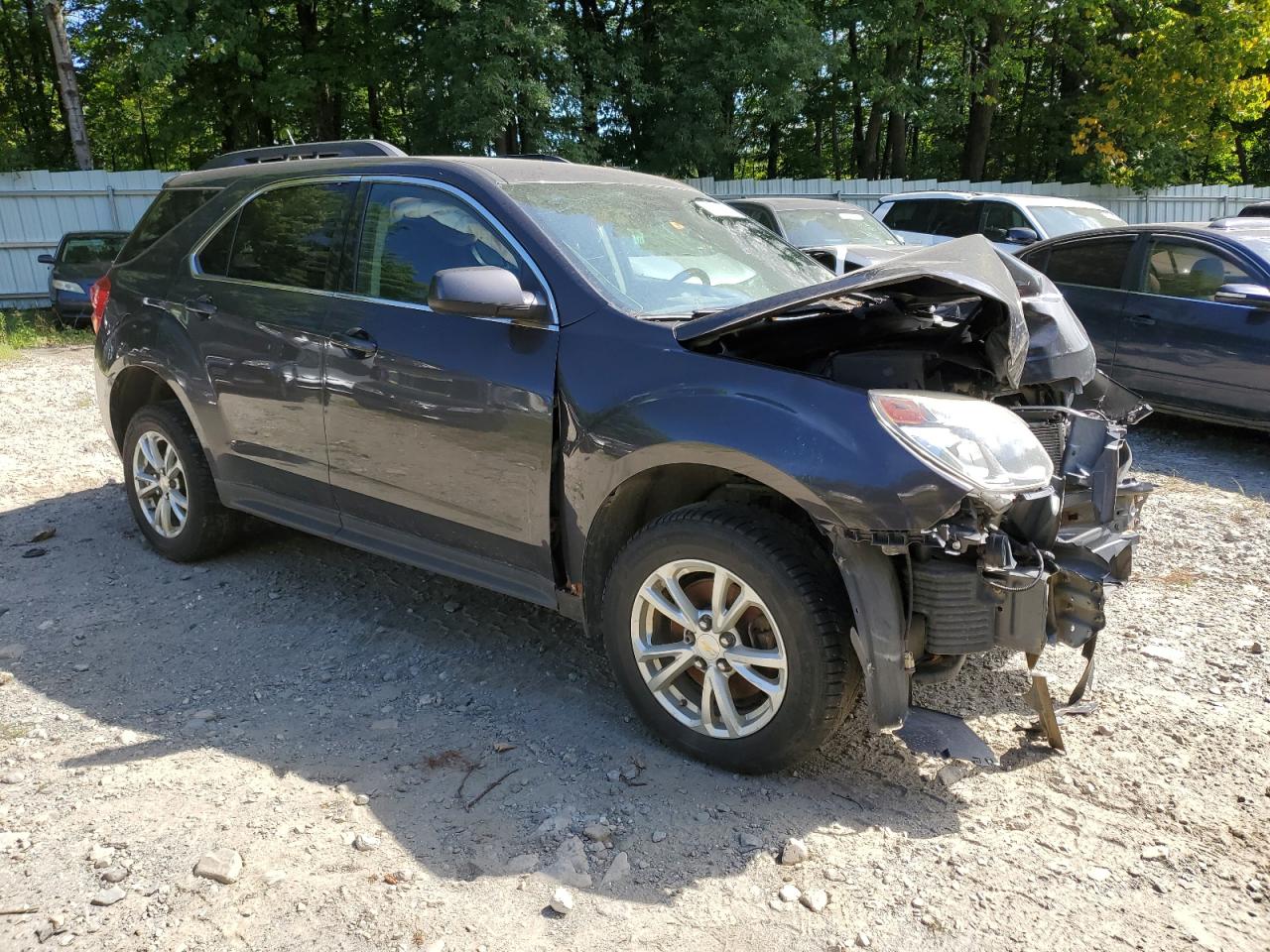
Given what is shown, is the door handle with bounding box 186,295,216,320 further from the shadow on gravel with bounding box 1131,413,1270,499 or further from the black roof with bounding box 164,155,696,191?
the shadow on gravel with bounding box 1131,413,1270,499

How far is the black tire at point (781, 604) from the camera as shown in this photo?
2.90 meters

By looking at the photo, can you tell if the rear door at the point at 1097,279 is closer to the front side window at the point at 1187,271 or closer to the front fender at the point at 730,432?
the front side window at the point at 1187,271

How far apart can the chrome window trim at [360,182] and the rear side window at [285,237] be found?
0.06 feet

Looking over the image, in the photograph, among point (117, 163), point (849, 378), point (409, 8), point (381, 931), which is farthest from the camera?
point (117, 163)

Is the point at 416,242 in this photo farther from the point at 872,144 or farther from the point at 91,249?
the point at 872,144

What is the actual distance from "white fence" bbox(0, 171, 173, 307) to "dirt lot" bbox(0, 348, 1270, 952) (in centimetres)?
1494

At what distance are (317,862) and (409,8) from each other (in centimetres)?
2014

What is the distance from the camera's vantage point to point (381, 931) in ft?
8.43

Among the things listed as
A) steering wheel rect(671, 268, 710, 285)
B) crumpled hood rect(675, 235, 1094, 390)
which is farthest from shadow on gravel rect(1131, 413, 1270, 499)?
steering wheel rect(671, 268, 710, 285)

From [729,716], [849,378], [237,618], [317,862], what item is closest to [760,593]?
[729,716]

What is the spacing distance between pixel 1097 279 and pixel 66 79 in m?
17.8

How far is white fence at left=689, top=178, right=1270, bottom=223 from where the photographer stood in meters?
19.7

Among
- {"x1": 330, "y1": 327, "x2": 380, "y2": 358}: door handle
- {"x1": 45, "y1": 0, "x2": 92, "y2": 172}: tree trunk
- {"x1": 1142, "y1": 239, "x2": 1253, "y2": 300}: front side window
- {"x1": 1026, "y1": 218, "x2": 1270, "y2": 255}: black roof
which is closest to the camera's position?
{"x1": 330, "y1": 327, "x2": 380, "y2": 358}: door handle

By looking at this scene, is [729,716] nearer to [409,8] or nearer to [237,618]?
[237,618]
